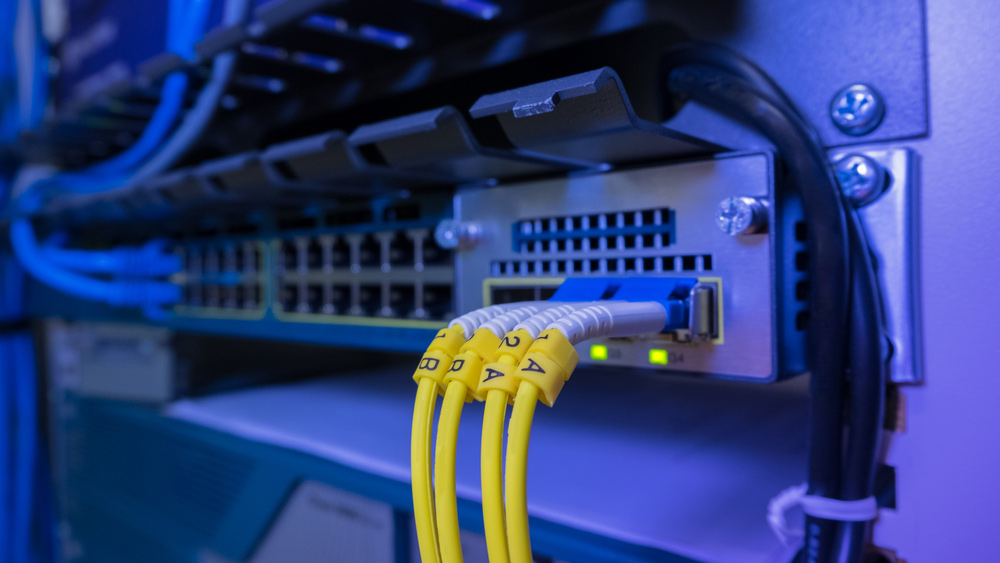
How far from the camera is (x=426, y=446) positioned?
31 cm

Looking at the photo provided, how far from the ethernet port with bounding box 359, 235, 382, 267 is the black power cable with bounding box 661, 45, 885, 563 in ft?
1.36

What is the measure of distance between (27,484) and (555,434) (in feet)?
4.18

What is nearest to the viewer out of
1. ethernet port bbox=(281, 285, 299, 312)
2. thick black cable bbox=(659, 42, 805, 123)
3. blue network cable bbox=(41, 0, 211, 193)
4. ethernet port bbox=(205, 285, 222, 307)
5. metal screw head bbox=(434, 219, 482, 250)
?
thick black cable bbox=(659, 42, 805, 123)

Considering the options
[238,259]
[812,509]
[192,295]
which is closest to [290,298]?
[238,259]

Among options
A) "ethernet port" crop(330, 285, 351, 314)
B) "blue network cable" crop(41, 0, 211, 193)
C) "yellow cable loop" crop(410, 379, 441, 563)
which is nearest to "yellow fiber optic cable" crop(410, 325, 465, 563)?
"yellow cable loop" crop(410, 379, 441, 563)

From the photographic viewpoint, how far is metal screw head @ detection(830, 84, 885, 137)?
36cm

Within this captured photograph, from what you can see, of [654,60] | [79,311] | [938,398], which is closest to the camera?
[938,398]

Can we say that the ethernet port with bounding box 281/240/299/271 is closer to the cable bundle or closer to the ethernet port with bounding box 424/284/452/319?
the ethernet port with bounding box 424/284/452/319

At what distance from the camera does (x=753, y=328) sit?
14.4 inches

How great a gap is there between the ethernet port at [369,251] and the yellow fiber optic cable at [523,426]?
394mm

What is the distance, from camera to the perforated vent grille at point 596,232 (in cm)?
41

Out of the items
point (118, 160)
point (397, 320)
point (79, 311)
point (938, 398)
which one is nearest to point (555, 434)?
point (397, 320)

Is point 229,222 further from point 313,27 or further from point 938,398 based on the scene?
point 938,398

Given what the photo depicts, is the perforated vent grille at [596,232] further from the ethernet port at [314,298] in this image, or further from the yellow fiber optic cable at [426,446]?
the ethernet port at [314,298]
